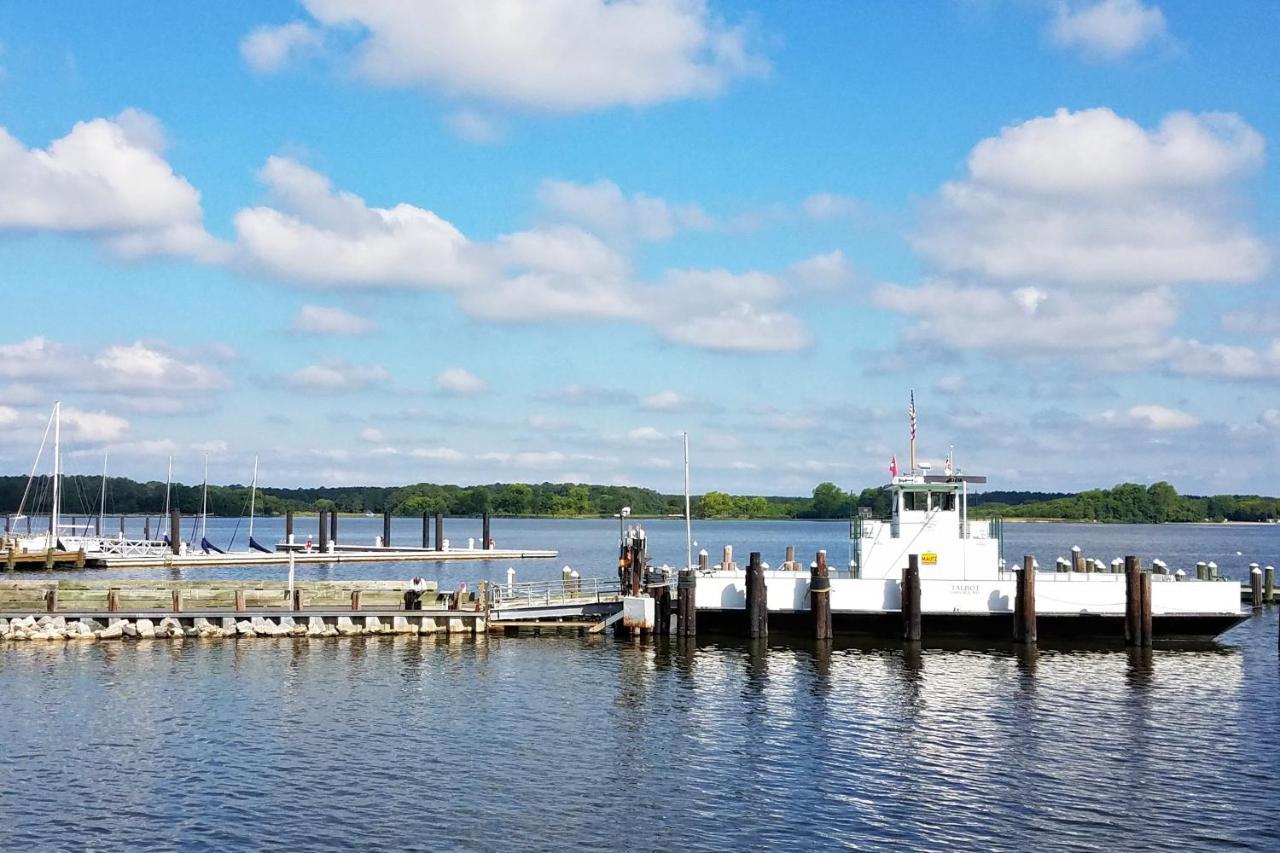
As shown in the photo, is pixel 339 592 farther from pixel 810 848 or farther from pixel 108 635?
pixel 810 848

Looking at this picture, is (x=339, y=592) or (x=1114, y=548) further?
(x=1114, y=548)

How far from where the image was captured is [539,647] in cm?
4578

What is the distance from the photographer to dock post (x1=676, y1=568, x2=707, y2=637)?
4644cm

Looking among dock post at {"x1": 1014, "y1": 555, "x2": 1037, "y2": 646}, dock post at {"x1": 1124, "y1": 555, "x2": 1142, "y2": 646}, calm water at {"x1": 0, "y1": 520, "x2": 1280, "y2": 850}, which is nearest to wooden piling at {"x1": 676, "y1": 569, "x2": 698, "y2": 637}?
calm water at {"x1": 0, "y1": 520, "x2": 1280, "y2": 850}

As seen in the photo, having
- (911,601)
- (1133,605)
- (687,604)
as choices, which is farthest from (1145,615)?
(687,604)

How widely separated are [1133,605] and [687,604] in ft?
56.2

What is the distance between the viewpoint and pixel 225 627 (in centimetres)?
4697

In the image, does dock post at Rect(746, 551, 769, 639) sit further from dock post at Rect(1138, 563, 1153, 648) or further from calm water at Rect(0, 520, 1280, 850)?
dock post at Rect(1138, 563, 1153, 648)

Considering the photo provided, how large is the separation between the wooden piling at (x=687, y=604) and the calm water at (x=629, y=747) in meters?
1.28

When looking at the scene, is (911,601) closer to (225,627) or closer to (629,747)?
(629,747)

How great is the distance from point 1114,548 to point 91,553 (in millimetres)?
120945

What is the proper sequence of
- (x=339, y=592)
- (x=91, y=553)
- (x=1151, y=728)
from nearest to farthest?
(x=1151, y=728) < (x=339, y=592) < (x=91, y=553)

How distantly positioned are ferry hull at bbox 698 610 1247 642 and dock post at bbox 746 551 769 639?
1518 mm

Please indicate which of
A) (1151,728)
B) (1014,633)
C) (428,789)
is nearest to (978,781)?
(1151,728)
